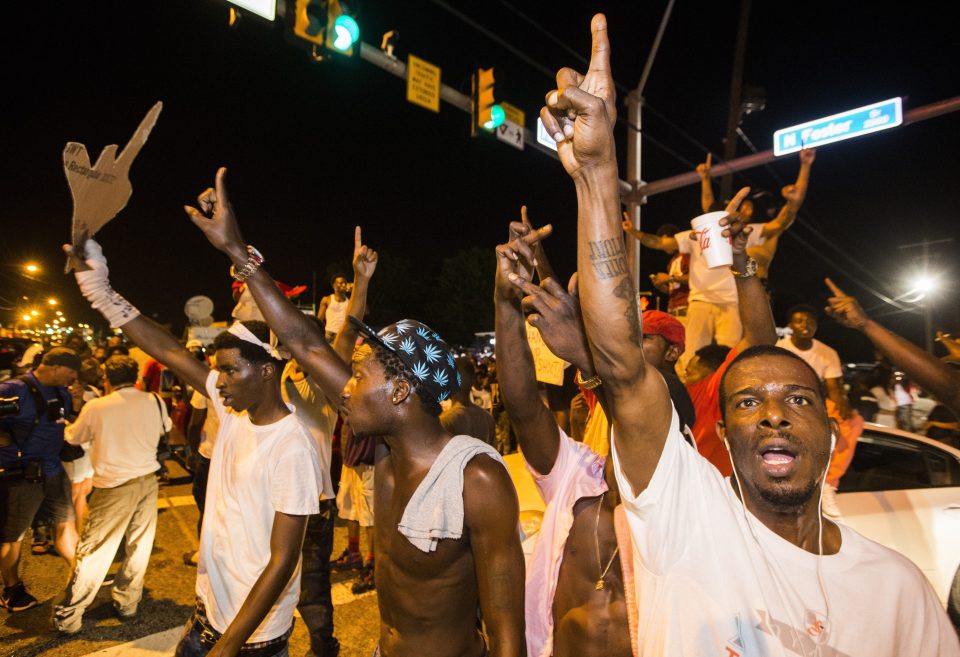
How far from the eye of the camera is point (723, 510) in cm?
151

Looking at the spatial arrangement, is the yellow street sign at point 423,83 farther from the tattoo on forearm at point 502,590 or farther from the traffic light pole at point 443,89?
the tattoo on forearm at point 502,590

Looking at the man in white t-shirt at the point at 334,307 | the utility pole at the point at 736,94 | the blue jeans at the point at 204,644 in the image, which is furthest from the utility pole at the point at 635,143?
the blue jeans at the point at 204,644

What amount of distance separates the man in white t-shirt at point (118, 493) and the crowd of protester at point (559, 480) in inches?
1.4

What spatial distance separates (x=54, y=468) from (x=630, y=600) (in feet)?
20.1

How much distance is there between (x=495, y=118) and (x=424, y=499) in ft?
27.4

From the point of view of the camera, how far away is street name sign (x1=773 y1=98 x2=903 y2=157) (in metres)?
8.44

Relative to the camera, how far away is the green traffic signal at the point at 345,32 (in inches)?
282

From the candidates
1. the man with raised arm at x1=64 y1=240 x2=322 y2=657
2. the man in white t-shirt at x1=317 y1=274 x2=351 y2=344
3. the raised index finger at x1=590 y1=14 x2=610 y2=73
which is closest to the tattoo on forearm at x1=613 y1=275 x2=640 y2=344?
the raised index finger at x1=590 y1=14 x2=610 y2=73

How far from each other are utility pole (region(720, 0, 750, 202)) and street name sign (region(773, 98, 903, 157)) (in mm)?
2094

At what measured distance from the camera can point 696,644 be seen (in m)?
1.45

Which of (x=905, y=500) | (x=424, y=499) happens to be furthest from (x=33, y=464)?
(x=905, y=500)

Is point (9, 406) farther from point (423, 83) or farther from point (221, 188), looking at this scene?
point (423, 83)

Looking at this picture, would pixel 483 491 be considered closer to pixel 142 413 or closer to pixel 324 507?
pixel 324 507

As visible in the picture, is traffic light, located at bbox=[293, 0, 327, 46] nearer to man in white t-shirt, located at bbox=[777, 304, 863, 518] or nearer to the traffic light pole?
the traffic light pole
